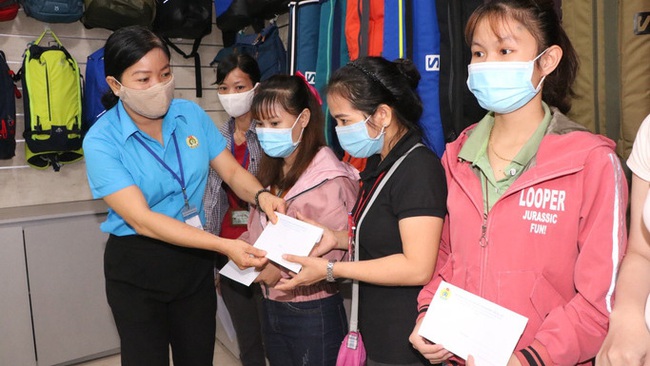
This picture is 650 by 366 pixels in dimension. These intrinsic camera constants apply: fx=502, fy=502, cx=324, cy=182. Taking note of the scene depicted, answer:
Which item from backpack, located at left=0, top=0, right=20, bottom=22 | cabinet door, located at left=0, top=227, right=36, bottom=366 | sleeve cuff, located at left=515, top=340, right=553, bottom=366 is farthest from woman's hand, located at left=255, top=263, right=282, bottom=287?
backpack, located at left=0, top=0, right=20, bottom=22

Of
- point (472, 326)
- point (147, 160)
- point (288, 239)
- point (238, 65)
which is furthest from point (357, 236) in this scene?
point (238, 65)

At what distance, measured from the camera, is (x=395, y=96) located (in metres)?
1.61

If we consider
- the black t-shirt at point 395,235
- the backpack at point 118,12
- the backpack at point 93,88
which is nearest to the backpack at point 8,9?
the backpack at point 118,12

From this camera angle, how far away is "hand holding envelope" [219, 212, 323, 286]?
5.44ft

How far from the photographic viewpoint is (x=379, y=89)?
160cm

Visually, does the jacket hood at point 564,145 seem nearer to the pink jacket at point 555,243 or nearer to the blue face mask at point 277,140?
the pink jacket at point 555,243

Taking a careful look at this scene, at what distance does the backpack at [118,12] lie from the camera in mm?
3367

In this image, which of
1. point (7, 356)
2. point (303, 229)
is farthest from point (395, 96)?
point (7, 356)

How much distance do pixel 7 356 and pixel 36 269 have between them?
1.87 ft

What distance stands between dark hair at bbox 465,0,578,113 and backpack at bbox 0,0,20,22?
3.12 m

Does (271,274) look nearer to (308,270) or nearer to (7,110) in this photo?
(308,270)

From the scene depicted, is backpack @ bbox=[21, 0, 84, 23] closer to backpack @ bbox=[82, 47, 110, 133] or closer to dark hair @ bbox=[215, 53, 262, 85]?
backpack @ bbox=[82, 47, 110, 133]

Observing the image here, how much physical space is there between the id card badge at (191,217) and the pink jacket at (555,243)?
1.12m

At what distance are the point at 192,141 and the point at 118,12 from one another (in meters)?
1.87
